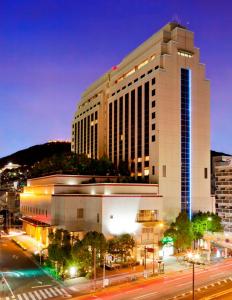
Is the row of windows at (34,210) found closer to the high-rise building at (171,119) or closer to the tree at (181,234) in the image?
the high-rise building at (171,119)

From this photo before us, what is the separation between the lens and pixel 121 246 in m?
64.9

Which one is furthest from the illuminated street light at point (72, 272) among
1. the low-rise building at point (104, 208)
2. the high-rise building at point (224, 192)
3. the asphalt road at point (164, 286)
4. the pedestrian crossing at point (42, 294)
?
the high-rise building at point (224, 192)

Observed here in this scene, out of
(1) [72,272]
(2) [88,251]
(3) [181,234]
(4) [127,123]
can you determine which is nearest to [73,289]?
(1) [72,272]

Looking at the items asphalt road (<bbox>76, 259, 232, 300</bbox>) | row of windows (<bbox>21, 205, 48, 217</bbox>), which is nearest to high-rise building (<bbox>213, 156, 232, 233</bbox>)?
asphalt road (<bbox>76, 259, 232, 300</bbox>)

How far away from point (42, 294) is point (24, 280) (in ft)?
26.1

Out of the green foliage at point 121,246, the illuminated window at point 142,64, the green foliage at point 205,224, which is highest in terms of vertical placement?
the illuminated window at point 142,64

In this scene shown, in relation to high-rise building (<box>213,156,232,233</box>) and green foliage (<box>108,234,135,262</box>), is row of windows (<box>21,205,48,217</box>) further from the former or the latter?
high-rise building (<box>213,156,232,233</box>)

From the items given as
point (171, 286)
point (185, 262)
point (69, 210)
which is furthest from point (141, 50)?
point (171, 286)

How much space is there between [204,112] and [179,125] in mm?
8388

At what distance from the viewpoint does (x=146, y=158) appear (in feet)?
298

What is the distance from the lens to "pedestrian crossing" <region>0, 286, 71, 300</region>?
4700 cm

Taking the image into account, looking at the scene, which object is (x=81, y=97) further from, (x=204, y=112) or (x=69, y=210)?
(x=69, y=210)

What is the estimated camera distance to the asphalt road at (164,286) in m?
47.2

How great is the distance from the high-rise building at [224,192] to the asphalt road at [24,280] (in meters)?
57.2
